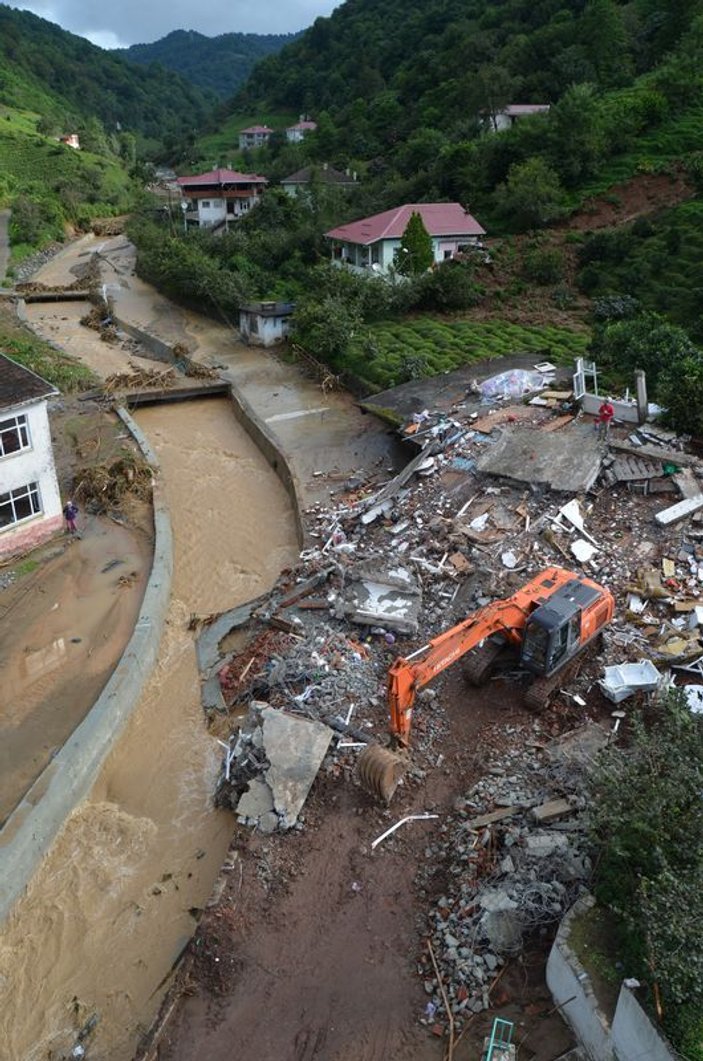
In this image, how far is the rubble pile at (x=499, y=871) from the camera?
825 centimetres

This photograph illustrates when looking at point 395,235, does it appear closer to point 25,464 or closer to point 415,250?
point 415,250

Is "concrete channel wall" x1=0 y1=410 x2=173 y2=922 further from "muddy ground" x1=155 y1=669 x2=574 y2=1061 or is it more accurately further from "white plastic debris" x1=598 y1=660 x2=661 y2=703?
"white plastic debris" x1=598 y1=660 x2=661 y2=703

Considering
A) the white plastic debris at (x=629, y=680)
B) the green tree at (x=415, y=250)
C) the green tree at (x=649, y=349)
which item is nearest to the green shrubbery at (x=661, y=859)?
the white plastic debris at (x=629, y=680)

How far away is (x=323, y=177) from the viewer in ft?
171

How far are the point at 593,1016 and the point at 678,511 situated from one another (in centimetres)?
1011

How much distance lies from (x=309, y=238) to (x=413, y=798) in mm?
34923

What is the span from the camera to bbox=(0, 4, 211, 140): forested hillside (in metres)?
98.2

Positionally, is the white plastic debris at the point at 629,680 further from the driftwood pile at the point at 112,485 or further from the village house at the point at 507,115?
the village house at the point at 507,115

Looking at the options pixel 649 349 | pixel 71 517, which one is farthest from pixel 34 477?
pixel 649 349

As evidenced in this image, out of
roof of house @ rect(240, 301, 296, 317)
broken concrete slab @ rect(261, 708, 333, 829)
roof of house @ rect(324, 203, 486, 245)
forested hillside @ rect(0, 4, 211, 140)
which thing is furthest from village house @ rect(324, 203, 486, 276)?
forested hillside @ rect(0, 4, 211, 140)

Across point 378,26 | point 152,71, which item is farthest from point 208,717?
point 152,71

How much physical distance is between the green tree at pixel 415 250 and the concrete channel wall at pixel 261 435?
10293 millimetres

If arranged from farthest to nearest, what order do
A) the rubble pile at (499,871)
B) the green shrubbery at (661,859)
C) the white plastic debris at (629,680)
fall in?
the white plastic debris at (629,680) → the rubble pile at (499,871) → the green shrubbery at (661,859)

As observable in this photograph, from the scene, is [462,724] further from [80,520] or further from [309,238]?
[309,238]
